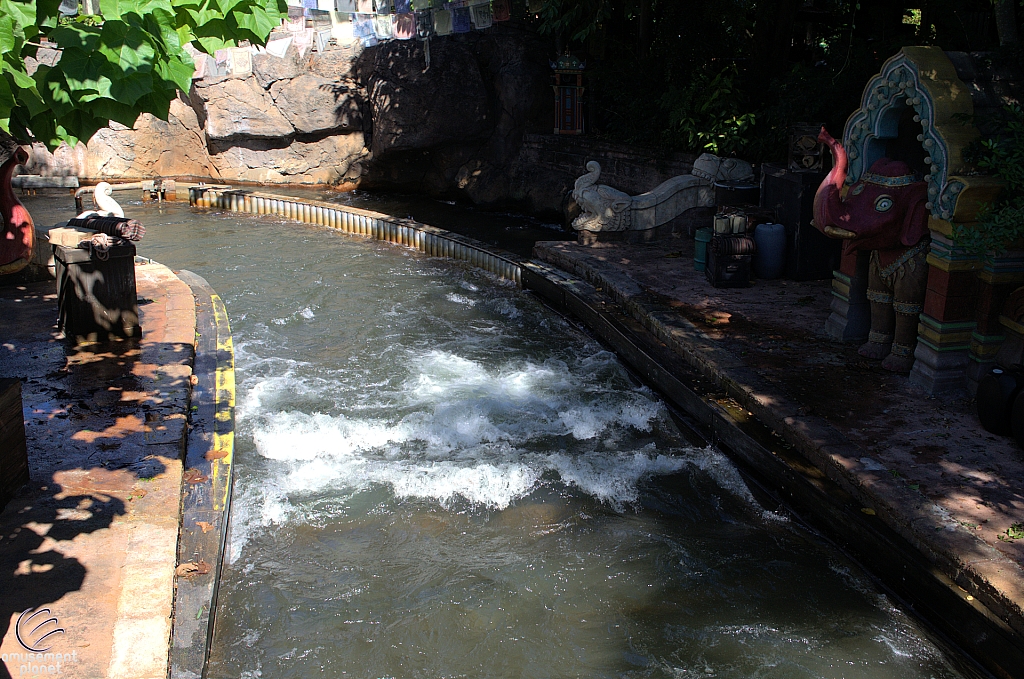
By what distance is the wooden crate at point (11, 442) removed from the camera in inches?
213

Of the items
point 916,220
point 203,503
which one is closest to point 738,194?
point 916,220

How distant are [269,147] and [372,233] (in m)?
6.89

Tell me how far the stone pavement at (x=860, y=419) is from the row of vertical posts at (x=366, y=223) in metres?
2.95

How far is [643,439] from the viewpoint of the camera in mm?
8016

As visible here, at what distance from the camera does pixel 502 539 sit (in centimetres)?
646

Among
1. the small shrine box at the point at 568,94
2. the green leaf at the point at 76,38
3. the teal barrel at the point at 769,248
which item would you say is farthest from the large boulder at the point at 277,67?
the green leaf at the point at 76,38

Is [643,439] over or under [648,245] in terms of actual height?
under

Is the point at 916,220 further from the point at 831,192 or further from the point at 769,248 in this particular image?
the point at 769,248

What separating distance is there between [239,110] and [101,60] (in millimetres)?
18048

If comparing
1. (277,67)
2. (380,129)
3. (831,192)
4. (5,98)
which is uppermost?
(277,67)

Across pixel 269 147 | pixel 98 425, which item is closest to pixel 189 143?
pixel 269 147

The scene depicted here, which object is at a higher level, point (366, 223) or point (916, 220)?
point (916, 220)

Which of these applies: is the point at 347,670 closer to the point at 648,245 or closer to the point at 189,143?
the point at 648,245

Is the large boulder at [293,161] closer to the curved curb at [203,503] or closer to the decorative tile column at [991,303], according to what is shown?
the curved curb at [203,503]
